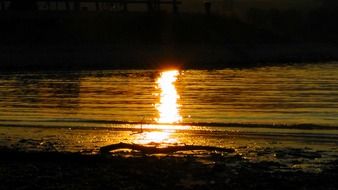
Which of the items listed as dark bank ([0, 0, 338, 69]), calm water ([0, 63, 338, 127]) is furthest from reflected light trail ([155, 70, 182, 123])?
dark bank ([0, 0, 338, 69])

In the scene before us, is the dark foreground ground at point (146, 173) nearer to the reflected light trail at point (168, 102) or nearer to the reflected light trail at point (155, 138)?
the reflected light trail at point (155, 138)

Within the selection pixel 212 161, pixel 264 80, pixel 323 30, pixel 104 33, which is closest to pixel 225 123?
pixel 212 161

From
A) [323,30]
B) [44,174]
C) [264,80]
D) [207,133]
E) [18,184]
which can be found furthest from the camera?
[323,30]

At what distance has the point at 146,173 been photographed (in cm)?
1191

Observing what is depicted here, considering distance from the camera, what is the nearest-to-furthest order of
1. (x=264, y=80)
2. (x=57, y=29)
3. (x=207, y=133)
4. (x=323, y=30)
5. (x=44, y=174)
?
(x=44, y=174) < (x=207, y=133) < (x=264, y=80) < (x=57, y=29) < (x=323, y=30)

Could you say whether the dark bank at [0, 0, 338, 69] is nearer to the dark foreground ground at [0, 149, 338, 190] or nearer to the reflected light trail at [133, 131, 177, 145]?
the reflected light trail at [133, 131, 177, 145]

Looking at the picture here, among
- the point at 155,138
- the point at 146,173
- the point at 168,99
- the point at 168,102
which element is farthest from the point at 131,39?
the point at 146,173

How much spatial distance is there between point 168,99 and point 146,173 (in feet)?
49.1

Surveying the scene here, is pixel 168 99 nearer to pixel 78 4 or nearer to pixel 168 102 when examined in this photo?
pixel 168 102

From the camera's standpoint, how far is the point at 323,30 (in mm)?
102688

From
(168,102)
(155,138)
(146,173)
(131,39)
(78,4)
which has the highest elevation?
(78,4)

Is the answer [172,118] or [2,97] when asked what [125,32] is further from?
[172,118]

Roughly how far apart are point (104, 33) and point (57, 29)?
299 centimetres

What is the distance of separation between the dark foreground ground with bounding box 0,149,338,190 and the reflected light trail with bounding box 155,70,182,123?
22.3 feet
